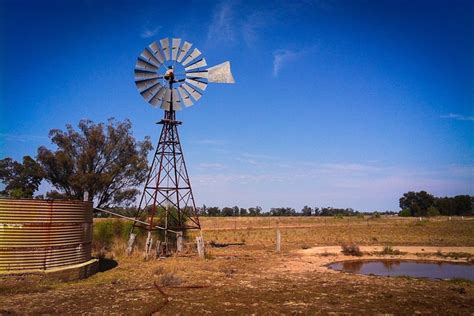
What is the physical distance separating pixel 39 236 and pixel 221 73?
13.9m

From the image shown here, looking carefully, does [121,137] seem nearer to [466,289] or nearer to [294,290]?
[294,290]

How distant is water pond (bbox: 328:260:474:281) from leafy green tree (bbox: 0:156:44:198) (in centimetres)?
2824

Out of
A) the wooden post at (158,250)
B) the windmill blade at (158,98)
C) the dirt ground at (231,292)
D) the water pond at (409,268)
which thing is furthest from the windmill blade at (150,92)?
the water pond at (409,268)

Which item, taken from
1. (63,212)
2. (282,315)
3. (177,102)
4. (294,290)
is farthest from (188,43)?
(282,315)

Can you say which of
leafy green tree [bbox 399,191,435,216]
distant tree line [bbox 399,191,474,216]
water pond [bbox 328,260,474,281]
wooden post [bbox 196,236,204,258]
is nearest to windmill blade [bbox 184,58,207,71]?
wooden post [bbox 196,236,204,258]

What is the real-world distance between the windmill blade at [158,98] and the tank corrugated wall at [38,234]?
31.6 ft

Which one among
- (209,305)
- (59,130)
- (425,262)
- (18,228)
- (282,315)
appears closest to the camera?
(282,315)

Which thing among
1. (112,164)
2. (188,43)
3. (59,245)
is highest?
(188,43)

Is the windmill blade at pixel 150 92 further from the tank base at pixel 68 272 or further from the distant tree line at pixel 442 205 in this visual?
the distant tree line at pixel 442 205

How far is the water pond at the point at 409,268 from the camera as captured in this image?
17.8 metres

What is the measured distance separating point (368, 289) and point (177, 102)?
1500cm

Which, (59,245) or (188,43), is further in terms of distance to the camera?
(188,43)

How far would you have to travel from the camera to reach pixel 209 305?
36.5 ft

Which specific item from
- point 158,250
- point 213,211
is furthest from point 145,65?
point 213,211
